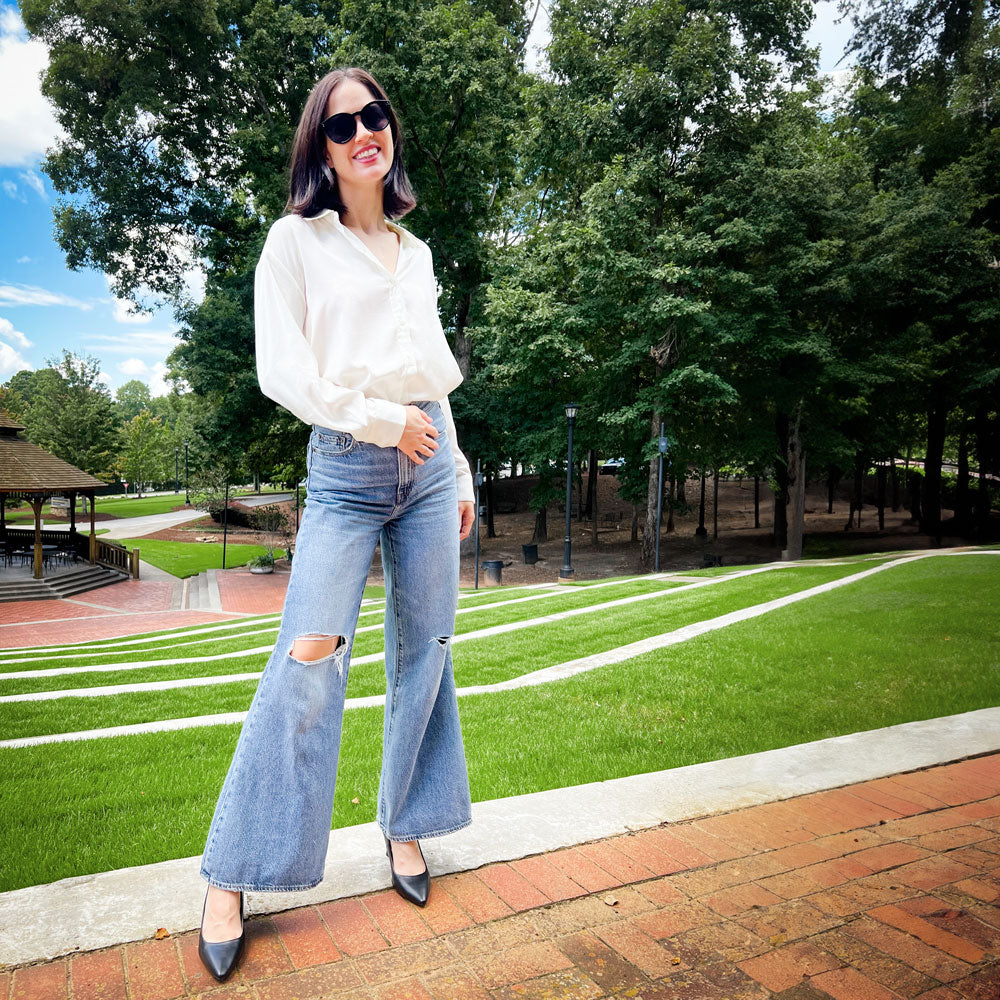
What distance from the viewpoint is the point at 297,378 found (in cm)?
179

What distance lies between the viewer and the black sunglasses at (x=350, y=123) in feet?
6.58

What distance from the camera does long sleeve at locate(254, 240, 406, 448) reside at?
5.86 ft

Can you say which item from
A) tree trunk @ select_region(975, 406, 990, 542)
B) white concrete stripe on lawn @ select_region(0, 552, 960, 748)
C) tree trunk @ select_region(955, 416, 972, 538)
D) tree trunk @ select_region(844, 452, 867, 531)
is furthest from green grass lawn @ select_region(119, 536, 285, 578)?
tree trunk @ select_region(975, 406, 990, 542)

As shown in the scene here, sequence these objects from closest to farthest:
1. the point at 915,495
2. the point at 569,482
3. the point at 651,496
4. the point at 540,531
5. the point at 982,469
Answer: the point at 569,482, the point at 651,496, the point at 982,469, the point at 540,531, the point at 915,495

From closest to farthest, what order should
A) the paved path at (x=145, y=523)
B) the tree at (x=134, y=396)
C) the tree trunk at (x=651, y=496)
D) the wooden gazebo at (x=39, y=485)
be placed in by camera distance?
the tree trunk at (x=651, y=496) → the wooden gazebo at (x=39, y=485) → the paved path at (x=145, y=523) → the tree at (x=134, y=396)

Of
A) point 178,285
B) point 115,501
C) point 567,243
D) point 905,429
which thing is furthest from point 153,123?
point 115,501

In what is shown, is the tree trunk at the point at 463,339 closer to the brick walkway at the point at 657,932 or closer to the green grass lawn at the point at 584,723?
the green grass lawn at the point at 584,723

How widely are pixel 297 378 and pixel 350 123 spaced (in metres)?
0.78

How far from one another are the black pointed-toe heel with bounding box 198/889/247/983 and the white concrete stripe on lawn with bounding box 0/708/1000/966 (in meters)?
0.16

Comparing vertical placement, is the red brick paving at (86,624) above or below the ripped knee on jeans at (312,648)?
below

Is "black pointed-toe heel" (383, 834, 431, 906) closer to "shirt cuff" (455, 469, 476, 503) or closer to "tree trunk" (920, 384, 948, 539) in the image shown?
"shirt cuff" (455, 469, 476, 503)

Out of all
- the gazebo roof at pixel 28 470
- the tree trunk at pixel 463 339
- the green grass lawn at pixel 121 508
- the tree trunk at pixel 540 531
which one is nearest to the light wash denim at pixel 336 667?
the tree trunk at pixel 463 339

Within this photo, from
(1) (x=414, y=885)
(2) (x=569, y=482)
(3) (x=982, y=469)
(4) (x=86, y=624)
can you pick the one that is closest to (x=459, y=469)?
(1) (x=414, y=885)

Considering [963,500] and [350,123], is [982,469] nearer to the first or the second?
[963,500]
